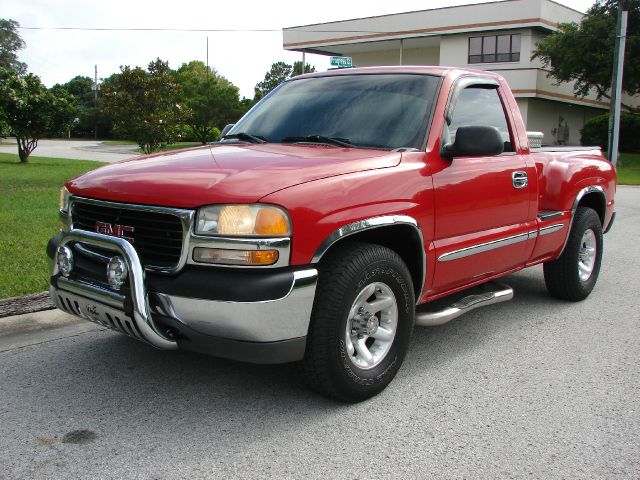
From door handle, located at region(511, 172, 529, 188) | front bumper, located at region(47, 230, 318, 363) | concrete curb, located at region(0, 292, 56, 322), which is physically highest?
door handle, located at region(511, 172, 529, 188)

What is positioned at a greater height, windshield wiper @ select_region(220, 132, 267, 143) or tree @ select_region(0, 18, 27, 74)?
tree @ select_region(0, 18, 27, 74)

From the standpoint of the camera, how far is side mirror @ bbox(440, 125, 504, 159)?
13.0ft

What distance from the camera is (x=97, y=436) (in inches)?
127

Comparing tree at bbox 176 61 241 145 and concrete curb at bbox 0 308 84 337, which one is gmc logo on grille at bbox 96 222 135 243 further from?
tree at bbox 176 61 241 145

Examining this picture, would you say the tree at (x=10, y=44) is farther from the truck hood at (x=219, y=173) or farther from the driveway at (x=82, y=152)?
the truck hood at (x=219, y=173)

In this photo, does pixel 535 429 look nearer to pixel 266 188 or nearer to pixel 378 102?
pixel 266 188

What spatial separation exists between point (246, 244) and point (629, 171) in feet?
91.0

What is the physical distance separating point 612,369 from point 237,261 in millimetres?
2633

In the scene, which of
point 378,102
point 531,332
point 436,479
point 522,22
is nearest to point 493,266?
point 531,332

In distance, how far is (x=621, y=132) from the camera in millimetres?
39469

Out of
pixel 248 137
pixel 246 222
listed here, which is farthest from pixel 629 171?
pixel 246 222

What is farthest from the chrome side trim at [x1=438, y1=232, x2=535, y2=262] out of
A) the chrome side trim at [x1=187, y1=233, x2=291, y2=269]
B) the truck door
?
the chrome side trim at [x1=187, y1=233, x2=291, y2=269]

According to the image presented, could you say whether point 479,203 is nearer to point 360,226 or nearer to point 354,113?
point 354,113

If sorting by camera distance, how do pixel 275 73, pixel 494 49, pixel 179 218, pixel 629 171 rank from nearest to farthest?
pixel 179 218 < pixel 629 171 < pixel 494 49 < pixel 275 73
